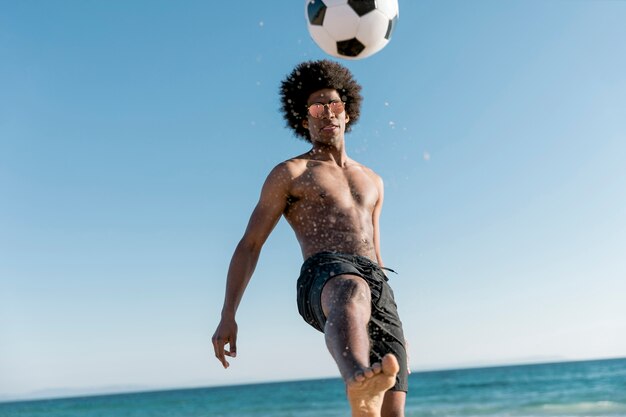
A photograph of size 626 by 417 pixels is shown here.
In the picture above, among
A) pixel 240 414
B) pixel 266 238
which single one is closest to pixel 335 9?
pixel 266 238

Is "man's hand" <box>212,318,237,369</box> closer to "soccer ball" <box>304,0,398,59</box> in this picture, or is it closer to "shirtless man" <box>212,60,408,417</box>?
"shirtless man" <box>212,60,408,417</box>

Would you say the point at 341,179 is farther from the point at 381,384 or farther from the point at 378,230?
the point at 381,384

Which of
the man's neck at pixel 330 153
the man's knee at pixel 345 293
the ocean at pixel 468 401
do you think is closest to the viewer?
the man's knee at pixel 345 293

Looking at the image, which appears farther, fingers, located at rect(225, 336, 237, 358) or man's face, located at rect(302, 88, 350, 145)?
man's face, located at rect(302, 88, 350, 145)

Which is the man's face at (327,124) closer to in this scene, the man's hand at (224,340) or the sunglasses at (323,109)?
the sunglasses at (323,109)

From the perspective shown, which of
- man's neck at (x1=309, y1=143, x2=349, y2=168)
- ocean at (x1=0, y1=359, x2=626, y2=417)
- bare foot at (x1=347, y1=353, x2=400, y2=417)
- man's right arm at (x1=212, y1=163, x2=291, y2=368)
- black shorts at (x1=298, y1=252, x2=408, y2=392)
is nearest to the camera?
bare foot at (x1=347, y1=353, x2=400, y2=417)

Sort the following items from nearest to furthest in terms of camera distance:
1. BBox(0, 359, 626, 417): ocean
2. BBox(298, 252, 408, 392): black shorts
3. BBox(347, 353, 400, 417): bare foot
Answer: BBox(347, 353, 400, 417): bare foot → BBox(298, 252, 408, 392): black shorts → BBox(0, 359, 626, 417): ocean

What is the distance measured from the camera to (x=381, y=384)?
3006mm

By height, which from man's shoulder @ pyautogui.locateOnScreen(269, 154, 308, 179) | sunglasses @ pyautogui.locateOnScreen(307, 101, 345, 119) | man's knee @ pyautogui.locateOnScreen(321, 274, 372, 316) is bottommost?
man's knee @ pyautogui.locateOnScreen(321, 274, 372, 316)

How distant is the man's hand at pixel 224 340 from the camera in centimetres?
385

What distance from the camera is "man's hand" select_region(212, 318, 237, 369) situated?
3854 millimetres

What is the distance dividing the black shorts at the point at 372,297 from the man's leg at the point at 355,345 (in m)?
0.11

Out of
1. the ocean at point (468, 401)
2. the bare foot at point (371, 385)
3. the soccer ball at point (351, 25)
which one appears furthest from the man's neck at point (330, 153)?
the ocean at point (468, 401)

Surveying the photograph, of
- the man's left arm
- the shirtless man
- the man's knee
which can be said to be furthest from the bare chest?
the man's knee
